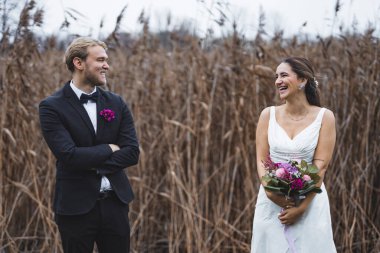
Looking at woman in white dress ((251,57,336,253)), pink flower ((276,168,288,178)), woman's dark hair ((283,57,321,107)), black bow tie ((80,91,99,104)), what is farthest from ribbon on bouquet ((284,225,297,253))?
black bow tie ((80,91,99,104))

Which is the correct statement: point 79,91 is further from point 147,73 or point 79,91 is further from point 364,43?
point 364,43

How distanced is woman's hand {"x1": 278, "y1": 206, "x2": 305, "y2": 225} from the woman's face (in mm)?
591

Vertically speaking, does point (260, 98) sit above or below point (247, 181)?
above

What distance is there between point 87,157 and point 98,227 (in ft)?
1.27

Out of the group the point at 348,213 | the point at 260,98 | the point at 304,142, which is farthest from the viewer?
the point at 260,98

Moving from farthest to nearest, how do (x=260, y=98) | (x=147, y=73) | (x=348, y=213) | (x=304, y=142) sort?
1. (x=147, y=73)
2. (x=260, y=98)
3. (x=348, y=213)
4. (x=304, y=142)

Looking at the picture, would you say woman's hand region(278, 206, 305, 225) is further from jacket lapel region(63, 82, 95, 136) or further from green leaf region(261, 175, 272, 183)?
jacket lapel region(63, 82, 95, 136)

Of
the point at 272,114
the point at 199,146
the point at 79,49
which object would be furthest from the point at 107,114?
the point at 199,146

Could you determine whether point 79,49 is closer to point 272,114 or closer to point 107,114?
point 107,114

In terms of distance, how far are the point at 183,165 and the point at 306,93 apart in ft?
5.54

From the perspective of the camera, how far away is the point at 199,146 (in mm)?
4398

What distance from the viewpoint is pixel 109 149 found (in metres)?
2.89

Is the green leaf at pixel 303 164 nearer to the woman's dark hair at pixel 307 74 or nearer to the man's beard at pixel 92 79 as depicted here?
the woman's dark hair at pixel 307 74

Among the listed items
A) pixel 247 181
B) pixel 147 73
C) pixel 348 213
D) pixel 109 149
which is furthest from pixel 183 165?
pixel 109 149
